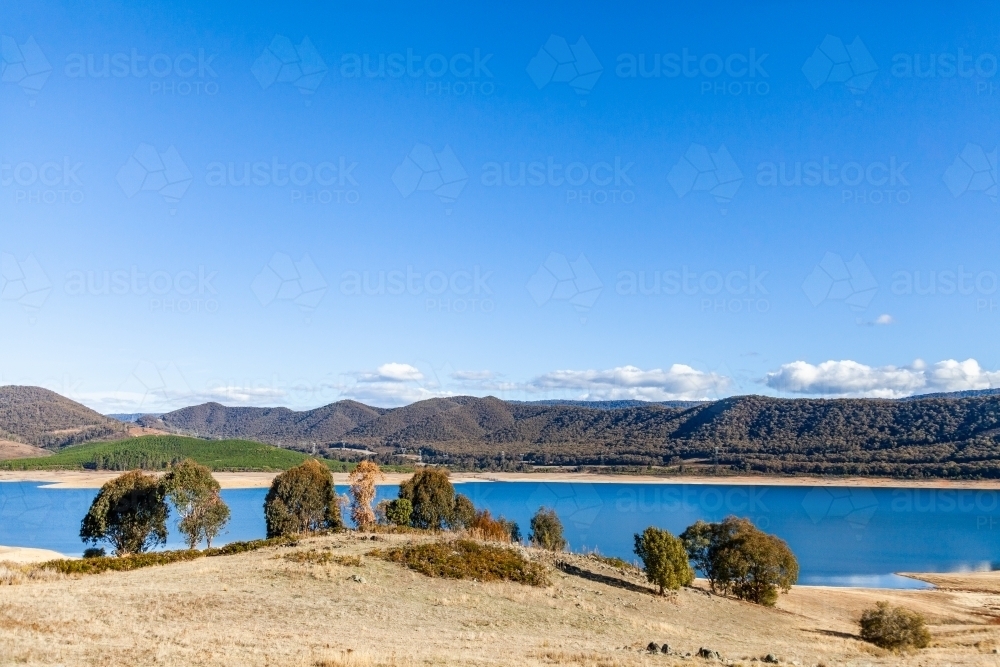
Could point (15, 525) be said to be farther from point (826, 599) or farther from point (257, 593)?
point (826, 599)

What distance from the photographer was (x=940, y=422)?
631 feet

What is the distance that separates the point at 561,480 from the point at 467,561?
15415cm

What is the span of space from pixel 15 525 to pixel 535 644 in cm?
9352

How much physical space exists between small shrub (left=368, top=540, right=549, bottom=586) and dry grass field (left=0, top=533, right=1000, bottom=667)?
747 millimetres

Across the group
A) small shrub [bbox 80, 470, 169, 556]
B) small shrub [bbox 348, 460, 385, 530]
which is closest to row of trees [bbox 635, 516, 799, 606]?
small shrub [bbox 348, 460, 385, 530]

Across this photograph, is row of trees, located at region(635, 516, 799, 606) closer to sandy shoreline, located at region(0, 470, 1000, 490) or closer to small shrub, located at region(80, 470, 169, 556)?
small shrub, located at region(80, 470, 169, 556)

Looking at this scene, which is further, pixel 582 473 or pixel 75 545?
pixel 582 473

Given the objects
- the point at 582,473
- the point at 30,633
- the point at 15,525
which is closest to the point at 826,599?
the point at 30,633

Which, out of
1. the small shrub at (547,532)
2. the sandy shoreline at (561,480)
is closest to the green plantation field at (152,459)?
the sandy shoreline at (561,480)

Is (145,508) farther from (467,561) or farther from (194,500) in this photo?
(467,561)

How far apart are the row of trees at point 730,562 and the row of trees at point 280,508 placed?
1090 cm

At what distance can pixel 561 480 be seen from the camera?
599 ft

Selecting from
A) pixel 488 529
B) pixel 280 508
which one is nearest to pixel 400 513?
pixel 280 508

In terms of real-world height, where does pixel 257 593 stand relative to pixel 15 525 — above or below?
above
